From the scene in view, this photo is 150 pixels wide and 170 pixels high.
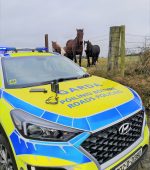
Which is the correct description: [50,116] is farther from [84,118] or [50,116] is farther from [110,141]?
[110,141]

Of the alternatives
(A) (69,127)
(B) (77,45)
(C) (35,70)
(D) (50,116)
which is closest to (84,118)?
(A) (69,127)

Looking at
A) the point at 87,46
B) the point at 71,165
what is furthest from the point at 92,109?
the point at 87,46

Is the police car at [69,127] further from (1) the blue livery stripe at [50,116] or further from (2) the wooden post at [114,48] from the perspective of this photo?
(2) the wooden post at [114,48]

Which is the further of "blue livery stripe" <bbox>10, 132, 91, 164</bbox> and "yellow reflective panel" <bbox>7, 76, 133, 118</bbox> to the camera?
"yellow reflective panel" <bbox>7, 76, 133, 118</bbox>

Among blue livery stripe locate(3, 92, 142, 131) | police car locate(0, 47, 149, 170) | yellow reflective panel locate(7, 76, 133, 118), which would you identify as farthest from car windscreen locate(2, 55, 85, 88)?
blue livery stripe locate(3, 92, 142, 131)

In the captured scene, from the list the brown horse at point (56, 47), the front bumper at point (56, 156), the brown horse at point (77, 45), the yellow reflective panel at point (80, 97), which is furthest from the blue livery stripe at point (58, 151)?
the brown horse at point (56, 47)

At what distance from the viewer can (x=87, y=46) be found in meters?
16.2

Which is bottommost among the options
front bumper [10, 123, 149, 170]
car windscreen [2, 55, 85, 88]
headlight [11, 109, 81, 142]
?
front bumper [10, 123, 149, 170]

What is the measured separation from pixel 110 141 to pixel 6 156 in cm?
123

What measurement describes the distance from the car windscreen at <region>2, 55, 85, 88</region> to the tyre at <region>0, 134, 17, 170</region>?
86cm

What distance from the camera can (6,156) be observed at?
3344mm

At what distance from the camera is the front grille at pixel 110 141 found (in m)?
2.87

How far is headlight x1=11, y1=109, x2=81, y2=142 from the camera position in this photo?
9.46ft

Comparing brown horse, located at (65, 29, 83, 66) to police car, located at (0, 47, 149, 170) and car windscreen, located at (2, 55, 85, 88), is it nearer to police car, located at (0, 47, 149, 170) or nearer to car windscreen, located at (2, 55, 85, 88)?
car windscreen, located at (2, 55, 85, 88)
